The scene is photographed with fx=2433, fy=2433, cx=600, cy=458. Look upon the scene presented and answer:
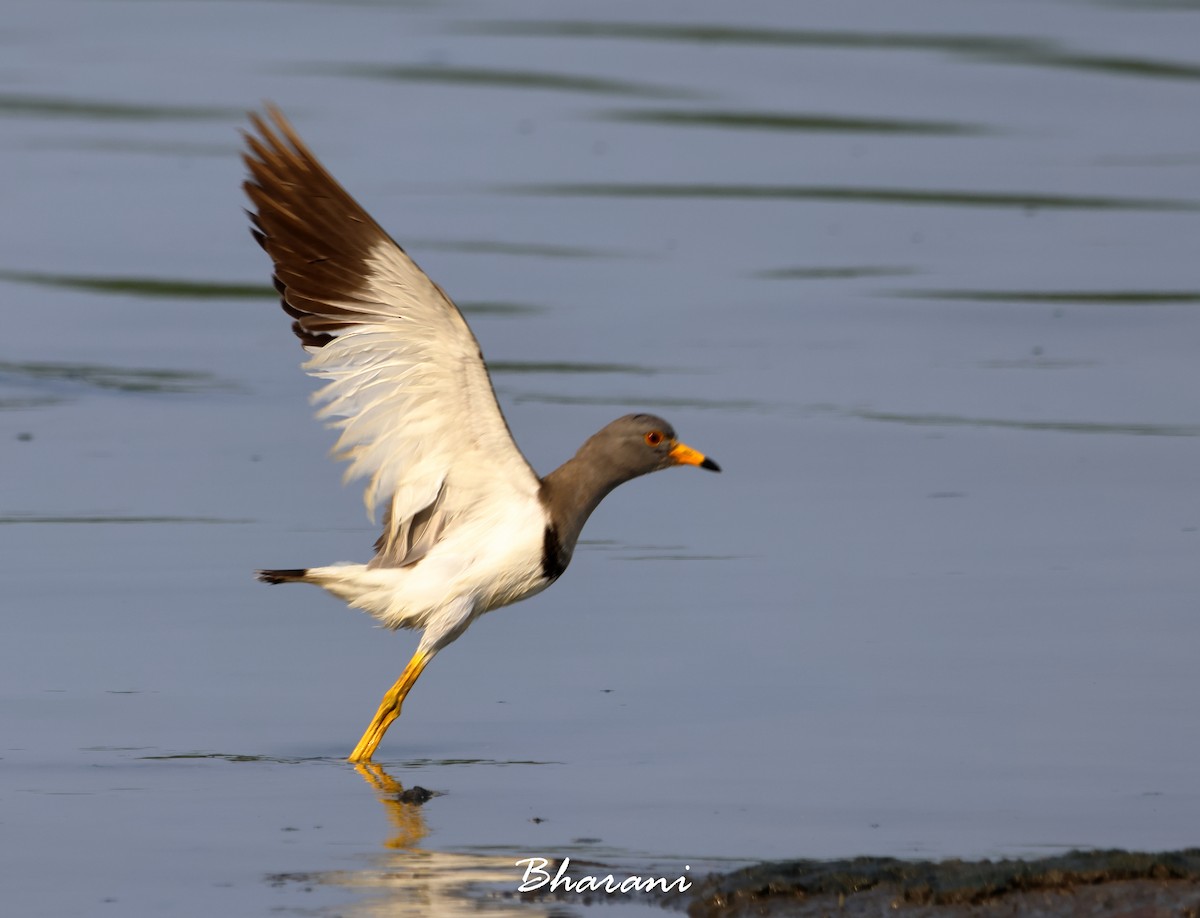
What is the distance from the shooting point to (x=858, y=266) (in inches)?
→ 667

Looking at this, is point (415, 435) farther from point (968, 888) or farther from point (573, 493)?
point (968, 888)

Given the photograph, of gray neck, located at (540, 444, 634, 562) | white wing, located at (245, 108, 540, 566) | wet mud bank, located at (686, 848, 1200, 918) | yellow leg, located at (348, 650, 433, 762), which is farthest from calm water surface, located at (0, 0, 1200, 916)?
white wing, located at (245, 108, 540, 566)

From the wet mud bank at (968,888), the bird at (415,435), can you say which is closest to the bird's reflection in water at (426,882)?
the wet mud bank at (968,888)

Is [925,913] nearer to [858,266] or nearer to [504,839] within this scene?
[504,839]

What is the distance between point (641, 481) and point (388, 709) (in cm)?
405

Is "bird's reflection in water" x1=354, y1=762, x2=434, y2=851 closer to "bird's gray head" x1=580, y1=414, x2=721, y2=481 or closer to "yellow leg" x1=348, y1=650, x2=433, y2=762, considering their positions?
"yellow leg" x1=348, y1=650, x2=433, y2=762

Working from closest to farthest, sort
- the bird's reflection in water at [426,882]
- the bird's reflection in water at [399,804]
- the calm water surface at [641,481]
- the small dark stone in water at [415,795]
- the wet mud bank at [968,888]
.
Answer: the wet mud bank at [968,888] → the bird's reflection in water at [426,882] → the bird's reflection in water at [399,804] → the calm water surface at [641,481] → the small dark stone in water at [415,795]

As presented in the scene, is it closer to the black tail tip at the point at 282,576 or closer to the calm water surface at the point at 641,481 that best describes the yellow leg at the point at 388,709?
the calm water surface at the point at 641,481

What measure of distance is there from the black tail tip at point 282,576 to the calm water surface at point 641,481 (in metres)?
0.42

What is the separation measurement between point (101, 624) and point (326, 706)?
1.27 m

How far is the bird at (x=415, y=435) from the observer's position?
8727 mm

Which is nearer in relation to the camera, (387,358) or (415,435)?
(387,358)

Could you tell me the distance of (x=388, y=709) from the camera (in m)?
8.52

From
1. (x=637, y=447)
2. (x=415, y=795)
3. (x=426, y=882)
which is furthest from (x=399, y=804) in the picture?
(x=637, y=447)
